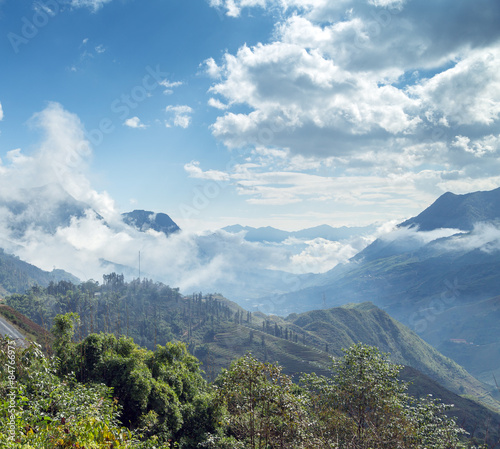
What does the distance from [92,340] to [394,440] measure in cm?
2389

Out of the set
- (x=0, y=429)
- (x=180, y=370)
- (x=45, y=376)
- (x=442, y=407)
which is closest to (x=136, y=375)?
(x=180, y=370)

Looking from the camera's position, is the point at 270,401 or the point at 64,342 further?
the point at 64,342

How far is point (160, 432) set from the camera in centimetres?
2495

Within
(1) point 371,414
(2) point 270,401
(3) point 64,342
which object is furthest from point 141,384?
(1) point 371,414

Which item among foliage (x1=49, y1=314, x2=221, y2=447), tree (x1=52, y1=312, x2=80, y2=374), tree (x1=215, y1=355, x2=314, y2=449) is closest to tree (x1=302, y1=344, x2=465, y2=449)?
tree (x1=215, y1=355, x2=314, y2=449)

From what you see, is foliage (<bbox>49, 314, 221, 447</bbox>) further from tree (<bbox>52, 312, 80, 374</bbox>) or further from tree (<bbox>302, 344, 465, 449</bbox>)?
tree (<bbox>302, 344, 465, 449</bbox>)

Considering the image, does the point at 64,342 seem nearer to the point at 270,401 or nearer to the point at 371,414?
the point at 270,401

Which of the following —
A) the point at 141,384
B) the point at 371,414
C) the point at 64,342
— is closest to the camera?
the point at 371,414

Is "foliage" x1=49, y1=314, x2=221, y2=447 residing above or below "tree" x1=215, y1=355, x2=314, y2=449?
below

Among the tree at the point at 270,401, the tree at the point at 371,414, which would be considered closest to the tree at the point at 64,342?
the tree at the point at 270,401

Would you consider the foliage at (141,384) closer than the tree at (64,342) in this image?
Yes

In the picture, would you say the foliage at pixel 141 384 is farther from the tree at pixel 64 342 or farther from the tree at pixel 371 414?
the tree at pixel 371 414

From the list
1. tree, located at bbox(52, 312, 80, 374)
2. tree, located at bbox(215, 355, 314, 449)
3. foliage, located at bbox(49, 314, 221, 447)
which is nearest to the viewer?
tree, located at bbox(215, 355, 314, 449)

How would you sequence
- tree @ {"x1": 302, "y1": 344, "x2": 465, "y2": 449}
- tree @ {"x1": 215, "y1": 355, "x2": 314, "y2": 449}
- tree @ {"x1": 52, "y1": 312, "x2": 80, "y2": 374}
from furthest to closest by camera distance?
tree @ {"x1": 52, "y1": 312, "x2": 80, "y2": 374}
tree @ {"x1": 302, "y1": 344, "x2": 465, "y2": 449}
tree @ {"x1": 215, "y1": 355, "x2": 314, "y2": 449}
